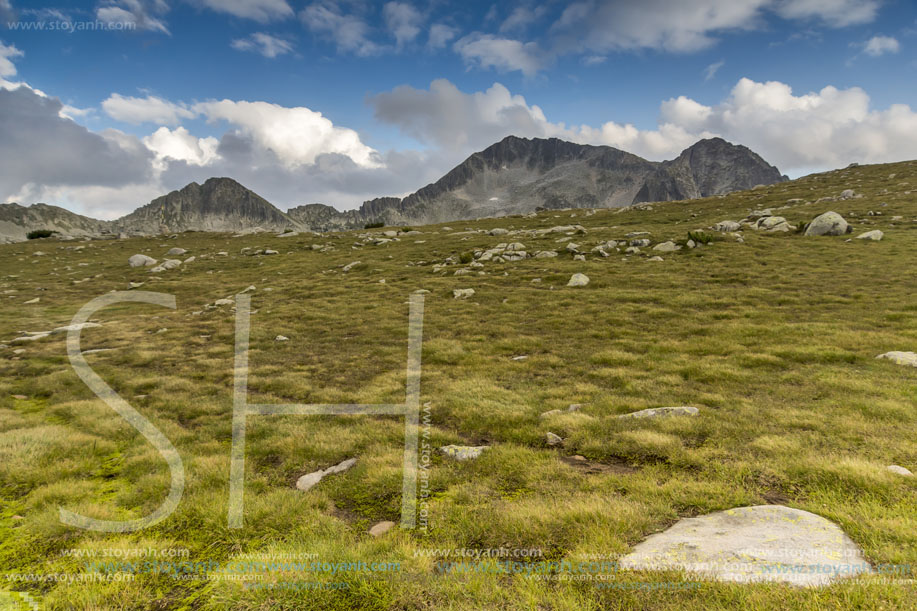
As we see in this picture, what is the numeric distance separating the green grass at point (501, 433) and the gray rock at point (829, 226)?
364 inches

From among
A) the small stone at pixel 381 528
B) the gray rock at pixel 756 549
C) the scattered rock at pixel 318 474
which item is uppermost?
the gray rock at pixel 756 549

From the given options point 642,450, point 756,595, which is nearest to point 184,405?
point 642,450

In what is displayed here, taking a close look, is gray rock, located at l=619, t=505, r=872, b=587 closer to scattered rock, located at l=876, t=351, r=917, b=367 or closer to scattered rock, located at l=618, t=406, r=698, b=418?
scattered rock, located at l=618, t=406, r=698, b=418

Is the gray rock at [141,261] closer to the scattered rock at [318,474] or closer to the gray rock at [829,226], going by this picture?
the scattered rock at [318,474]

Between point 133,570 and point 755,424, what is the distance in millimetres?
10816

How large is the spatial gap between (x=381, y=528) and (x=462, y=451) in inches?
102

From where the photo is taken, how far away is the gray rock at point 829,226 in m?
32.0

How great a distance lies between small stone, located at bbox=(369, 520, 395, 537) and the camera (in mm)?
5539

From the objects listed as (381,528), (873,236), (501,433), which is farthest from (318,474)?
(873,236)

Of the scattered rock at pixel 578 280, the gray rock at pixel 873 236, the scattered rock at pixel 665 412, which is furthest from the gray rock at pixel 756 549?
the gray rock at pixel 873 236

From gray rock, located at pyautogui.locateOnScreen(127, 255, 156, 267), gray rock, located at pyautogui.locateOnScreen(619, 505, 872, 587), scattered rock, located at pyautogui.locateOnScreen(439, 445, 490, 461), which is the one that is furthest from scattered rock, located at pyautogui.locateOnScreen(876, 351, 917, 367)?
gray rock, located at pyautogui.locateOnScreen(127, 255, 156, 267)

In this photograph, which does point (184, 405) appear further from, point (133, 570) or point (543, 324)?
point (543, 324)

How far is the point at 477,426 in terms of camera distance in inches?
364

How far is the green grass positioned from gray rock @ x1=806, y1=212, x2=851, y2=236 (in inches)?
364
